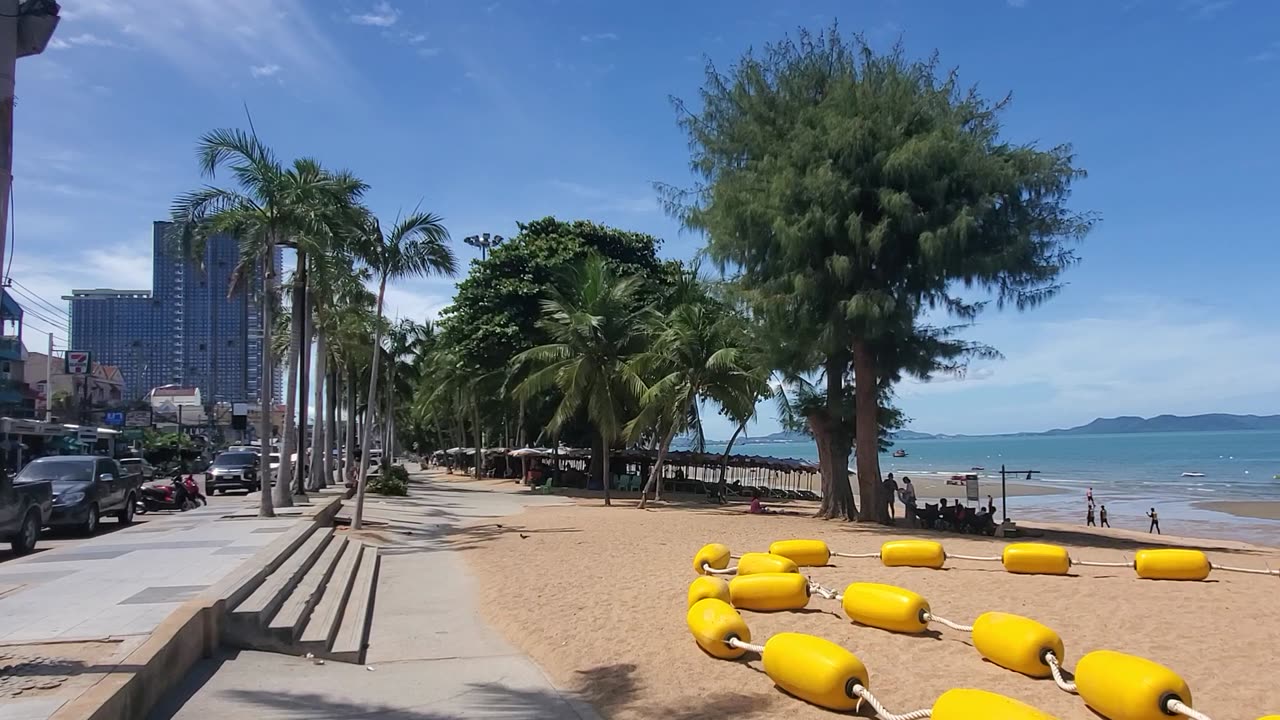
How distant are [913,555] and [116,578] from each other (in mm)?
9727

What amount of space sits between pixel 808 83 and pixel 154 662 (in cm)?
1927

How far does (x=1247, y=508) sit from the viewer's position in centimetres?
4225

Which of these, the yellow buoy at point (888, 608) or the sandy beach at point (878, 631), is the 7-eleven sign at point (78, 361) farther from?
the yellow buoy at point (888, 608)

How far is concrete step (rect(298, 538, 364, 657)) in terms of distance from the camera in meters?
8.04

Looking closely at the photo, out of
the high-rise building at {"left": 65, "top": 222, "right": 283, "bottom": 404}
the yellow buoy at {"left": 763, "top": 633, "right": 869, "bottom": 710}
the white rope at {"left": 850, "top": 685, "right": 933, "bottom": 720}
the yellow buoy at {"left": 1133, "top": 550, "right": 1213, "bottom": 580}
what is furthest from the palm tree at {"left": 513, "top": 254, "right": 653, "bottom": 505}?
the high-rise building at {"left": 65, "top": 222, "right": 283, "bottom": 404}

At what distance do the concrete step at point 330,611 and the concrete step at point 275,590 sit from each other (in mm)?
338

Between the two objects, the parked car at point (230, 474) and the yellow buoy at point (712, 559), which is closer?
the yellow buoy at point (712, 559)

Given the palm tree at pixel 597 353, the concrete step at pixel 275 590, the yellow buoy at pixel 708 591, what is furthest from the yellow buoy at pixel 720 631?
the palm tree at pixel 597 353

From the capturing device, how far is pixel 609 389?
3081cm

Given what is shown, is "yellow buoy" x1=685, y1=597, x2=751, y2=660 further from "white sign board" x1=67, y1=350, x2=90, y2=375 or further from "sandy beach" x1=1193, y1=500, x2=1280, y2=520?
"white sign board" x1=67, y1=350, x2=90, y2=375

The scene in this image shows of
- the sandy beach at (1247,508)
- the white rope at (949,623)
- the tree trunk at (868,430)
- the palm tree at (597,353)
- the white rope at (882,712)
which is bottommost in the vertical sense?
the sandy beach at (1247,508)

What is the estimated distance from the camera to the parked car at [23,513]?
45.9 feet

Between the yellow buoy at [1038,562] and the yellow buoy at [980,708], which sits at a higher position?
the yellow buoy at [980,708]

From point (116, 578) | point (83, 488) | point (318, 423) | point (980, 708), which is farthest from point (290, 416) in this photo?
point (980, 708)
